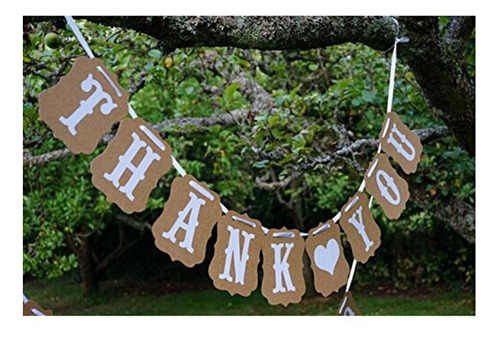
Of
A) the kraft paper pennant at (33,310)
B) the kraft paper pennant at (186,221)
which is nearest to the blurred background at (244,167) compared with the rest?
the kraft paper pennant at (186,221)

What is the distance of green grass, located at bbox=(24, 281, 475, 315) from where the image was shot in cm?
454

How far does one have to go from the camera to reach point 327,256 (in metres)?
1.25

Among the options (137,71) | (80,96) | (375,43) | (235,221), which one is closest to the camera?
(80,96)

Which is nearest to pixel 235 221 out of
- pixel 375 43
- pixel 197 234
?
pixel 197 234

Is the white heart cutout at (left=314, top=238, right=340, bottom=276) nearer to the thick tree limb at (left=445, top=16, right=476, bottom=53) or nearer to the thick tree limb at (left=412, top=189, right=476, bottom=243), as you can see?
the thick tree limb at (left=445, top=16, right=476, bottom=53)

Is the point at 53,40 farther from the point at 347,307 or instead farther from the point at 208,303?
the point at 208,303

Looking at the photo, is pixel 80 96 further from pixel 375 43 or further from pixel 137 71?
pixel 137 71

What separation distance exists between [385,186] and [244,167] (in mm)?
3244

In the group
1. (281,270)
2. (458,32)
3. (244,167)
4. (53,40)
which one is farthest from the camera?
(244,167)

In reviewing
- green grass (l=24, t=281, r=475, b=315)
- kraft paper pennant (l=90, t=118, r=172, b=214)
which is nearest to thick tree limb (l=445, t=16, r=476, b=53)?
kraft paper pennant (l=90, t=118, r=172, b=214)

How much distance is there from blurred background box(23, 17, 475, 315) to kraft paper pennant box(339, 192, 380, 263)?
13.7 inches

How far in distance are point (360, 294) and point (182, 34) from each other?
449cm

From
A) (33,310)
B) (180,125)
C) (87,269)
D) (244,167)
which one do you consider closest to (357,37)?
Answer: (33,310)

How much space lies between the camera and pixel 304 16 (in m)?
1.19
